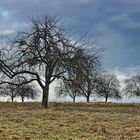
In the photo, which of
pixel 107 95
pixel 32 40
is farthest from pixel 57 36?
pixel 107 95

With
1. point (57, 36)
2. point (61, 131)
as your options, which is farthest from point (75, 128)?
point (57, 36)

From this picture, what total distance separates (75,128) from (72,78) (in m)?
17.2

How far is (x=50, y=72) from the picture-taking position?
3225 centimetres

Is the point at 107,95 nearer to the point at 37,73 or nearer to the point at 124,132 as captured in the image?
the point at 37,73

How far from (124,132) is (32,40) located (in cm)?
2010

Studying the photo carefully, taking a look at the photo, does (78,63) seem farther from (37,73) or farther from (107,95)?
(107,95)

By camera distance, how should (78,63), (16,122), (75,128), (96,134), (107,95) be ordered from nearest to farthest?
1. (96,134)
2. (75,128)
3. (16,122)
4. (78,63)
5. (107,95)

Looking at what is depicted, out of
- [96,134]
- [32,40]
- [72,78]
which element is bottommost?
[96,134]

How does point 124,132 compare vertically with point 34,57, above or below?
below

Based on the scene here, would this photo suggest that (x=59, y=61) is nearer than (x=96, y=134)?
No

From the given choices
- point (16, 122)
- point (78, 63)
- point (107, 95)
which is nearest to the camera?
point (16, 122)

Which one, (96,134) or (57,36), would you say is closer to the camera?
(96,134)

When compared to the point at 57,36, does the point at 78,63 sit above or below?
below

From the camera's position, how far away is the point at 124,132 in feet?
46.2
